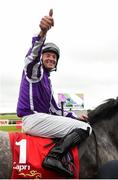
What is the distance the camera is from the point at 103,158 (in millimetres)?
5652

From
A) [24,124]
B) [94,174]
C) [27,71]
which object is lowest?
[94,174]

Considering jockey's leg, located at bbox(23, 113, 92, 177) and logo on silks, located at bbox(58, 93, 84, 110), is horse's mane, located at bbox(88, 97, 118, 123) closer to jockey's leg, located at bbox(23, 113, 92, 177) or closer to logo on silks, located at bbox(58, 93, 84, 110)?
jockey's leg, located at bbox(23, 113, 92, 177)

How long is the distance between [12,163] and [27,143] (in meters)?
0.39

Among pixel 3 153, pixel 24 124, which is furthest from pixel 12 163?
pixel 24 124

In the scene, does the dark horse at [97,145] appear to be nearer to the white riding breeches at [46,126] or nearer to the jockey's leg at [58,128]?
the jockey's leg at [58,128]

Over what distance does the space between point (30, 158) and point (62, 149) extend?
0.50 meters

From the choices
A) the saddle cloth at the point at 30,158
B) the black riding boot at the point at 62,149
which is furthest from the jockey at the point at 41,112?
the saddle cloth at the point at 30,158

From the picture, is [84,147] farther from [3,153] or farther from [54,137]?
[3,153]

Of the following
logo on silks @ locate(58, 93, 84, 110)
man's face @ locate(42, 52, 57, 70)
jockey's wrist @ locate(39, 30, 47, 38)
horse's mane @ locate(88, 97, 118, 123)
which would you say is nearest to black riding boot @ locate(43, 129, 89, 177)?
horse's mane @ locate(88, 97, 118, 123)

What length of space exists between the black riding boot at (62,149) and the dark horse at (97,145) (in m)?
0.20

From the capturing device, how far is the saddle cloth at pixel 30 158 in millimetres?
5312

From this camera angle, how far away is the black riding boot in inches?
209

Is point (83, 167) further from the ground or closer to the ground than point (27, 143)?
closer to the ground

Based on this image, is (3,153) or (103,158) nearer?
(3,153)
